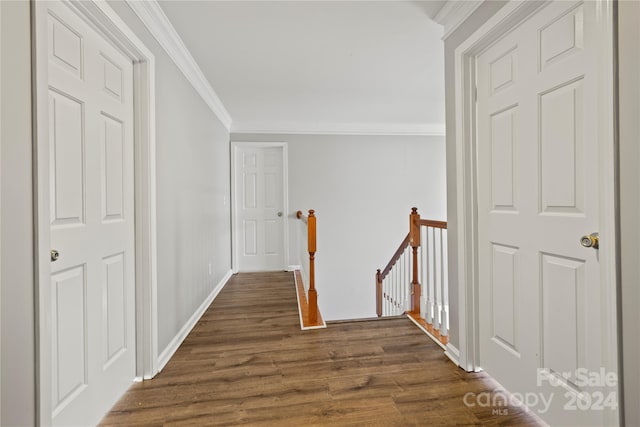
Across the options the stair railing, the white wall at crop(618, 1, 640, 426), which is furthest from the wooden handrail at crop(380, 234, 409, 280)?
the white wall at crop(618, 1, 640, 426)

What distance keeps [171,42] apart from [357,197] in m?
3.40

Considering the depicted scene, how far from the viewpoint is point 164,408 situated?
149 cm

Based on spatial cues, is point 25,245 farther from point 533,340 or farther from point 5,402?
point 533,340

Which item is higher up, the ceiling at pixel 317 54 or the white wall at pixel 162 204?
the ceiling at pixel 317 54

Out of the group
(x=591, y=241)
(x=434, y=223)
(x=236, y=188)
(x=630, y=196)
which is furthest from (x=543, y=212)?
(x=236, y=188)

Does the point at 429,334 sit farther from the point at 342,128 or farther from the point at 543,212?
the point at 342,128

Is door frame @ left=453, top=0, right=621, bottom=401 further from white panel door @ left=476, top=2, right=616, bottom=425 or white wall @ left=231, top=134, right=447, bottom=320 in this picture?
white wall @ left=231, top=134, right=447, bottom=320

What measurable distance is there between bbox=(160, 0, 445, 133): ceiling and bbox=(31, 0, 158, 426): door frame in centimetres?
51

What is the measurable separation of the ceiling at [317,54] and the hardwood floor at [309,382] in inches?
90.9

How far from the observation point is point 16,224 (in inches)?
35.5

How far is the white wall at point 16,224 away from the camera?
86 centimetres

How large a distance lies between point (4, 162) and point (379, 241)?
178 inches

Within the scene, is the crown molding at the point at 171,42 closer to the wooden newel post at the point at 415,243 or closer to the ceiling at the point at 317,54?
the ceiling at the point at 317,54

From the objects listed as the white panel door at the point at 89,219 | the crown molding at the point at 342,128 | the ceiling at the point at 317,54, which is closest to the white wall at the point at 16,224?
the white panel door at the point at 89,219
